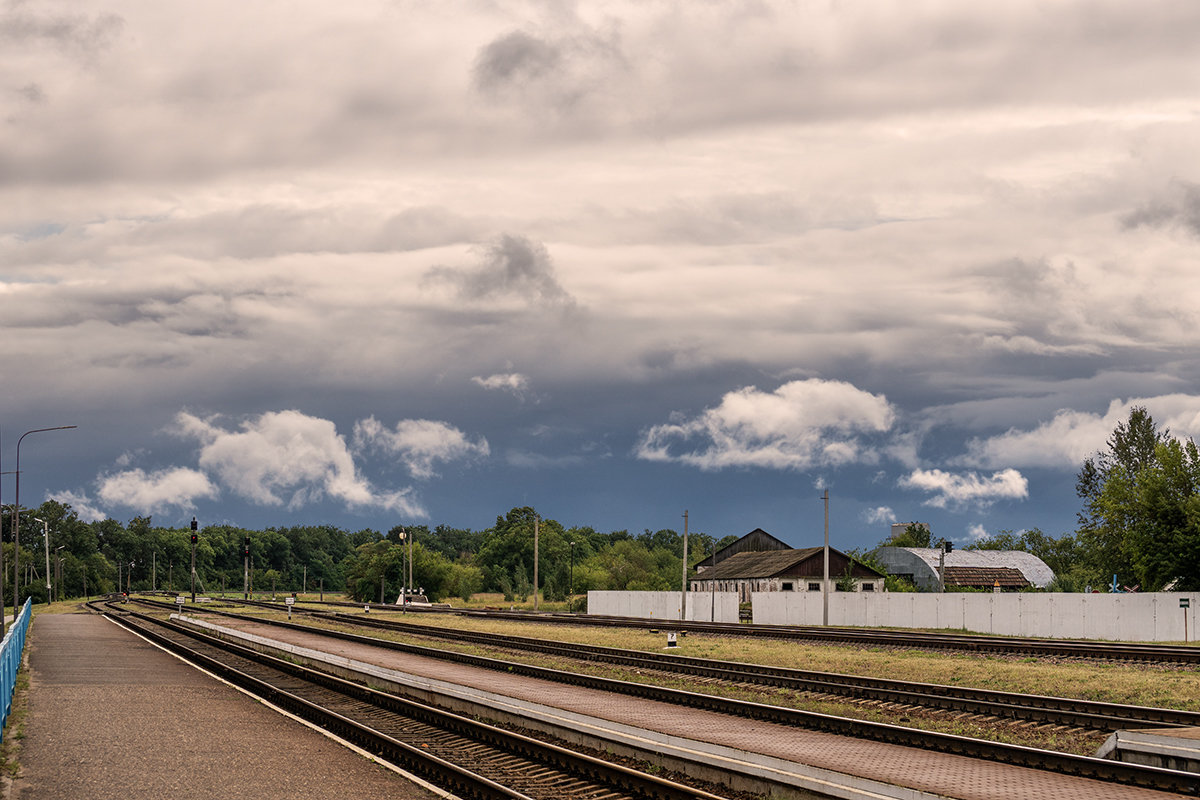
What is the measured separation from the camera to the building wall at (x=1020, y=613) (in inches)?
1850

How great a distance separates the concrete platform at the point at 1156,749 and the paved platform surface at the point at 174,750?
10.3 meters

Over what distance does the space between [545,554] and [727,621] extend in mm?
96158

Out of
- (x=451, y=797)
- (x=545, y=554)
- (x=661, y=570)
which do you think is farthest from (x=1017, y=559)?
(x=451, y=797)

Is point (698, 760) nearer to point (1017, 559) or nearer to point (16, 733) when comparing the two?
point (16, 733)

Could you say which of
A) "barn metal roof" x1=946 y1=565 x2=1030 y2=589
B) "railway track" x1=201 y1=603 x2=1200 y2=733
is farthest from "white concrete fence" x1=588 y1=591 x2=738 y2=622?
"railway track" x1=201 y1=603 x2=1200 y2=733

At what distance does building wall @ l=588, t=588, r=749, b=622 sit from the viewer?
2746 inches

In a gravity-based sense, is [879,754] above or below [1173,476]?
below

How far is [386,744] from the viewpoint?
18906mm

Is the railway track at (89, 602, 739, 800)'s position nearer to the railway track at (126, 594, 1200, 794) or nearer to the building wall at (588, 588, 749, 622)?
the railway track at (126, 594, 1200, 794)

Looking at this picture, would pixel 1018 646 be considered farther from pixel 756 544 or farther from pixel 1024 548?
pixel 1024 548

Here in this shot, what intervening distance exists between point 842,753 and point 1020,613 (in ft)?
125

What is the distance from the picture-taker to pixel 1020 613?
170 feet

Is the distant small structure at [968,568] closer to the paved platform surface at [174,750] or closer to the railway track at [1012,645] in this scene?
the railway track at [1012,645]

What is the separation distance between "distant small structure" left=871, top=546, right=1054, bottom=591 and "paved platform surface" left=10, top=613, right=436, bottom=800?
262 ft
